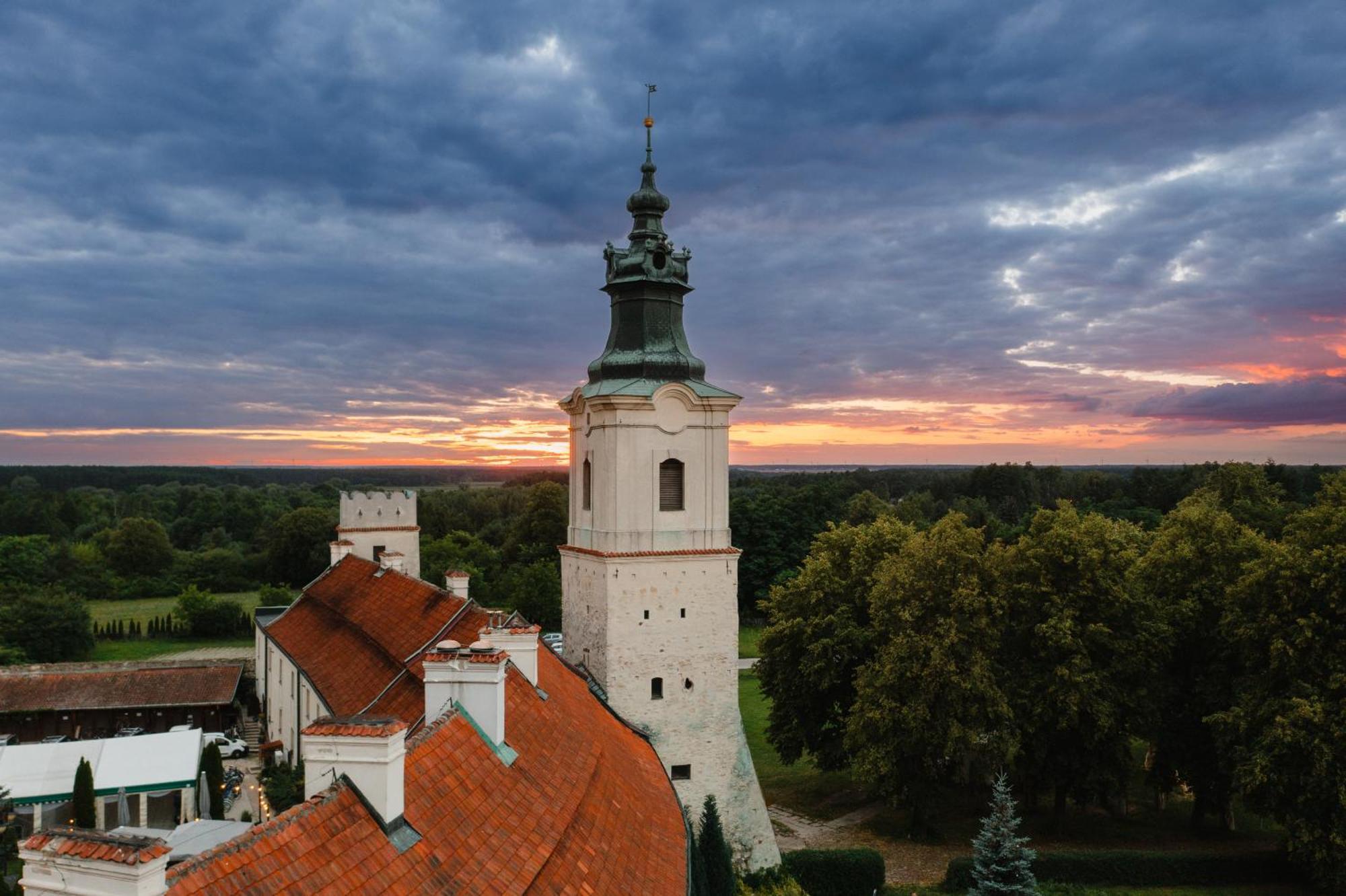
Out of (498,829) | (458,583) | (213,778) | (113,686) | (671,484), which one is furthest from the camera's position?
(113,686)

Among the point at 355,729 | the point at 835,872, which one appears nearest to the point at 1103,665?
the point at 835,872

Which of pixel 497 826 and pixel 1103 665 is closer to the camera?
pixel 497 826

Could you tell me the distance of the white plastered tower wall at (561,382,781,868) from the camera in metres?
19.1

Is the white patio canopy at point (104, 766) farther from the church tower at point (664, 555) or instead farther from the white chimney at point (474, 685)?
the white chimney at point (474, 685)

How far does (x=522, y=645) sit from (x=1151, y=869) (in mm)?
16885

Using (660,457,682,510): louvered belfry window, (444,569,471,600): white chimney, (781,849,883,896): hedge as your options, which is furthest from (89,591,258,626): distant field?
(781,849,883,896): hedge

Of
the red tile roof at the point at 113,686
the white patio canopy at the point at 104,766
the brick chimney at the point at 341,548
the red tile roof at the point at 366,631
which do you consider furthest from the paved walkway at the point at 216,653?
the white patio canopy at the point at 104,766

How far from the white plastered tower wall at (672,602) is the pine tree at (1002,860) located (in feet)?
14.9

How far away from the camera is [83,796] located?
21.3 metres

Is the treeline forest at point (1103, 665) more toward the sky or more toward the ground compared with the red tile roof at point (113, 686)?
more toward the sky

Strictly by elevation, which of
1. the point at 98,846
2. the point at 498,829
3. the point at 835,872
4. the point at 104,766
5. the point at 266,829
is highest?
the point at 98,846

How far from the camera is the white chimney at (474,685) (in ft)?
36.6

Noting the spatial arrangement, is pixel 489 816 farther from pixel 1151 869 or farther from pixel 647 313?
pixel 1151 869

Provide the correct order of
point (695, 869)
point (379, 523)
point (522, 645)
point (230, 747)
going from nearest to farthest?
point (522, 645), point (695, 869), point (230, 747), point (379, 523)
